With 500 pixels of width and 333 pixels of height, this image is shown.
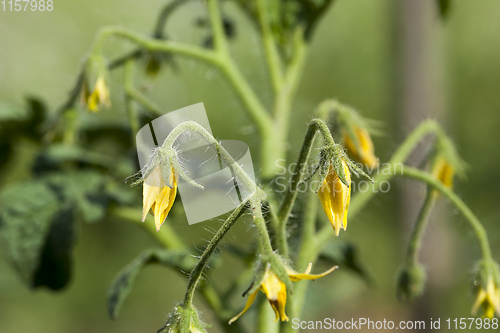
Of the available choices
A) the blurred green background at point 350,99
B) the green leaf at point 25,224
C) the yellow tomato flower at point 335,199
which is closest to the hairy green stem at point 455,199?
the yellow tomato flower at point 335,199

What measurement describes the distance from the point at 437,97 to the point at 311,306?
792 millimetres

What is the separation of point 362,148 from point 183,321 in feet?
1.05

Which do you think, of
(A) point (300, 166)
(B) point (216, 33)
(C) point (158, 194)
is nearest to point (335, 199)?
(A) point (300, 166)

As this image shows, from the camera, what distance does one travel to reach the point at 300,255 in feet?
1.77

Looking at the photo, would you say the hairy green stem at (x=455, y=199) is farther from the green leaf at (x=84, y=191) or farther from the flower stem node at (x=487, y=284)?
the green leaf at (x=84, y=191)

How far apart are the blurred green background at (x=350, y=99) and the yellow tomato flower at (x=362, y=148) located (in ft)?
2.36

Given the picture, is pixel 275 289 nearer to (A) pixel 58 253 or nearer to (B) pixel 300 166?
(B) pixel 300 166

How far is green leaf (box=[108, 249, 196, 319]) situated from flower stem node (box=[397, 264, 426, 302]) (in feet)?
1.01

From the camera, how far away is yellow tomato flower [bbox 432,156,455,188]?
642 millimetres

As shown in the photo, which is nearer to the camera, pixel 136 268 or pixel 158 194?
pixel 158 194


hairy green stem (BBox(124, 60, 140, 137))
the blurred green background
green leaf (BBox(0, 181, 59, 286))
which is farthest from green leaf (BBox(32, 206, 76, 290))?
the blurred green background

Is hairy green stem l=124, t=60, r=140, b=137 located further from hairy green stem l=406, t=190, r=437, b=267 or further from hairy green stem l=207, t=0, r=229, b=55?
hairy green stem l=406, t=190, r=437, b=267

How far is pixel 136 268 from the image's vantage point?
54cm

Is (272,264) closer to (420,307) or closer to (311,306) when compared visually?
(311,306)
